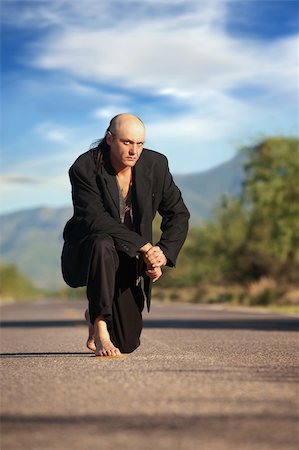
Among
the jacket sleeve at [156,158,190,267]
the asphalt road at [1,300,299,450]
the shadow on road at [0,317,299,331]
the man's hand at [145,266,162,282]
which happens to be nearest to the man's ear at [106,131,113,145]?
the jacket sleeve at [156,158,190,267]

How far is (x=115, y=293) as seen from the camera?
862cm

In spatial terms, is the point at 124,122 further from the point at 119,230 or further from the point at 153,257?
the point at 153,257

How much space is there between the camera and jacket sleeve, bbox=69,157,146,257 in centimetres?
812

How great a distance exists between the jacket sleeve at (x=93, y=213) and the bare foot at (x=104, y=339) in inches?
23.1

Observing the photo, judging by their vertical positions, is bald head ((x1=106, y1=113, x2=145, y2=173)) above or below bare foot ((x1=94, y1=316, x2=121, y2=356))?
above

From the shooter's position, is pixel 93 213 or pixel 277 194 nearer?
pixel 93 213

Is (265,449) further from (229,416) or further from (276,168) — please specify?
(276,168)

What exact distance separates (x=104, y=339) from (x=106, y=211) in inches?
38.8

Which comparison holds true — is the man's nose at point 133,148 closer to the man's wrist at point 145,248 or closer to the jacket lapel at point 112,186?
the jacket lapel at point 112,186

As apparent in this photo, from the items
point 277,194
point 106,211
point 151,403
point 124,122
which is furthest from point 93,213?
point 277,194

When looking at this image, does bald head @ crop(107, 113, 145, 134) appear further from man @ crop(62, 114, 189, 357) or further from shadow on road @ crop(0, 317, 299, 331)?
shadow on road @ crop(0, 317, 299, 331)

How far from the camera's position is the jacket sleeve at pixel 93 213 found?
8.12 m

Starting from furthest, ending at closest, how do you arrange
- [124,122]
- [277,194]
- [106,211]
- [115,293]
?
[277,194] → [115,293] → [106,211] → [124,122]

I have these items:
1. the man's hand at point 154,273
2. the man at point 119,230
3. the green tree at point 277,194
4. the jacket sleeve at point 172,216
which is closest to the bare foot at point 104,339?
the man at point 119,230
